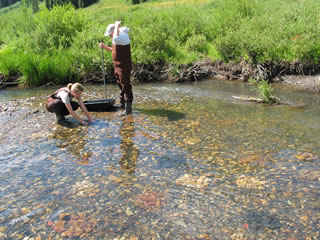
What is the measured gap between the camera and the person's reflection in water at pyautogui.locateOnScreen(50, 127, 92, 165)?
20.3ft

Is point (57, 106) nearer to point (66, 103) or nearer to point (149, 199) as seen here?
point (66, 103)

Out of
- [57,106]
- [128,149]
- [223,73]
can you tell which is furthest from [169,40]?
[128,149]

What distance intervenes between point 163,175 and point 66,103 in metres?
3.69

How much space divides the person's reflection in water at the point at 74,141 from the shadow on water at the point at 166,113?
93.5 inches

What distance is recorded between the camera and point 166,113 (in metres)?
9.40

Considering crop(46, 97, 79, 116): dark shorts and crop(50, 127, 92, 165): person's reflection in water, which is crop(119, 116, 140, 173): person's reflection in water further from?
crop(46, 97, 79, 116): dark shorts

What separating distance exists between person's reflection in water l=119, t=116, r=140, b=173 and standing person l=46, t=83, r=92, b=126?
1102 mm

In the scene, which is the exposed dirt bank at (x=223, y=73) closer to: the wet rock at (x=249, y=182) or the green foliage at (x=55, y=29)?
the green foliage at (x=55, y=29)

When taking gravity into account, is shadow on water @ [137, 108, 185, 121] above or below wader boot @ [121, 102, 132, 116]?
below

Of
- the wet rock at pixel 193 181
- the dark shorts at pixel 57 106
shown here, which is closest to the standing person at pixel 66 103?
the dark shorts at pixel 57 106

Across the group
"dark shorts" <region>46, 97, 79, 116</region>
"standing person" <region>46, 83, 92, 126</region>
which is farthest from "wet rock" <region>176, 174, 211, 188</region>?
"dark shorts" <region>46, 97, 79, 116</region>

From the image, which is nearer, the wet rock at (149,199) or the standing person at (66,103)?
the wet rock at (149,199)

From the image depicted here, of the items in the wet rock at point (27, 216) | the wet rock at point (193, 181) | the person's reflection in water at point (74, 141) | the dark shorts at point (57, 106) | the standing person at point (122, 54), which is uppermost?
the standing person at point (122, 54)

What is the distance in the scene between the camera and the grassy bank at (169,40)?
46.0 ft
